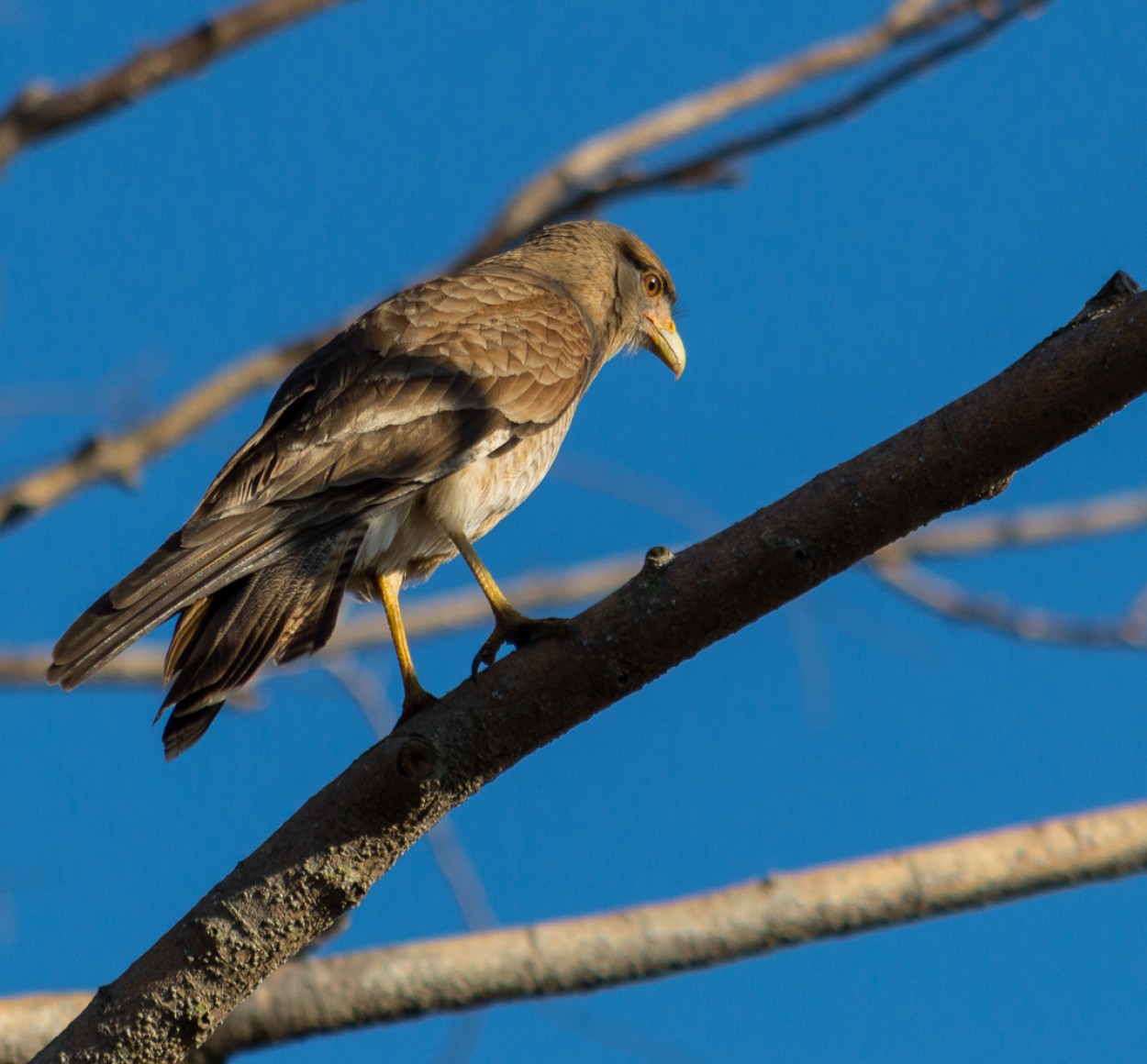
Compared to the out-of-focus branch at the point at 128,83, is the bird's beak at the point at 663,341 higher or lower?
lower

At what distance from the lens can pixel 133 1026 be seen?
3.43m

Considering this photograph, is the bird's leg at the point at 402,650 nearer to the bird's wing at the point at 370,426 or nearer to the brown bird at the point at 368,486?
the brown bird at the point at 368,486

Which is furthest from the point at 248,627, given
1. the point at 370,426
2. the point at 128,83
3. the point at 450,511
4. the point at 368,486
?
the point at 128,83

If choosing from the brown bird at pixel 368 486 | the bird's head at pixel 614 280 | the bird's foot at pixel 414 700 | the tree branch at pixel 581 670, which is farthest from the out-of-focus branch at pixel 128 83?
the tree branch at pixel 581 670

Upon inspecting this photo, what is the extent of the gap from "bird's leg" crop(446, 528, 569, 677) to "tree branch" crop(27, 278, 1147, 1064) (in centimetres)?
16

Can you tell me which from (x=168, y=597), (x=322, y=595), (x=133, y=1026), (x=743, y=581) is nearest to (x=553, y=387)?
(x=322, y=595)

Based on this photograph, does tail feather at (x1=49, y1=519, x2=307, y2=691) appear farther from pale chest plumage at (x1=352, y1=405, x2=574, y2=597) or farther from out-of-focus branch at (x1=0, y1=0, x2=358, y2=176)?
out-of-focus branch at (x1=0, y1=0, x2=358, y2=176)

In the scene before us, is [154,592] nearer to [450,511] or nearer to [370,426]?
[370,426]

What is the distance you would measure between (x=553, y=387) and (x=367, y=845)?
225cm

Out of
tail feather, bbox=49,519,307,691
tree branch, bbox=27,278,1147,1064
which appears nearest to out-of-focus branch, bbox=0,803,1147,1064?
tree branch, bbox=27,278,1147,1064

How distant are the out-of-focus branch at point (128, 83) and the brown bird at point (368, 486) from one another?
1.04 m

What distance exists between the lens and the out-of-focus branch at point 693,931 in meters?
4.09

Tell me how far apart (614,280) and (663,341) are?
1.30ft

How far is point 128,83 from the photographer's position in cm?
522
